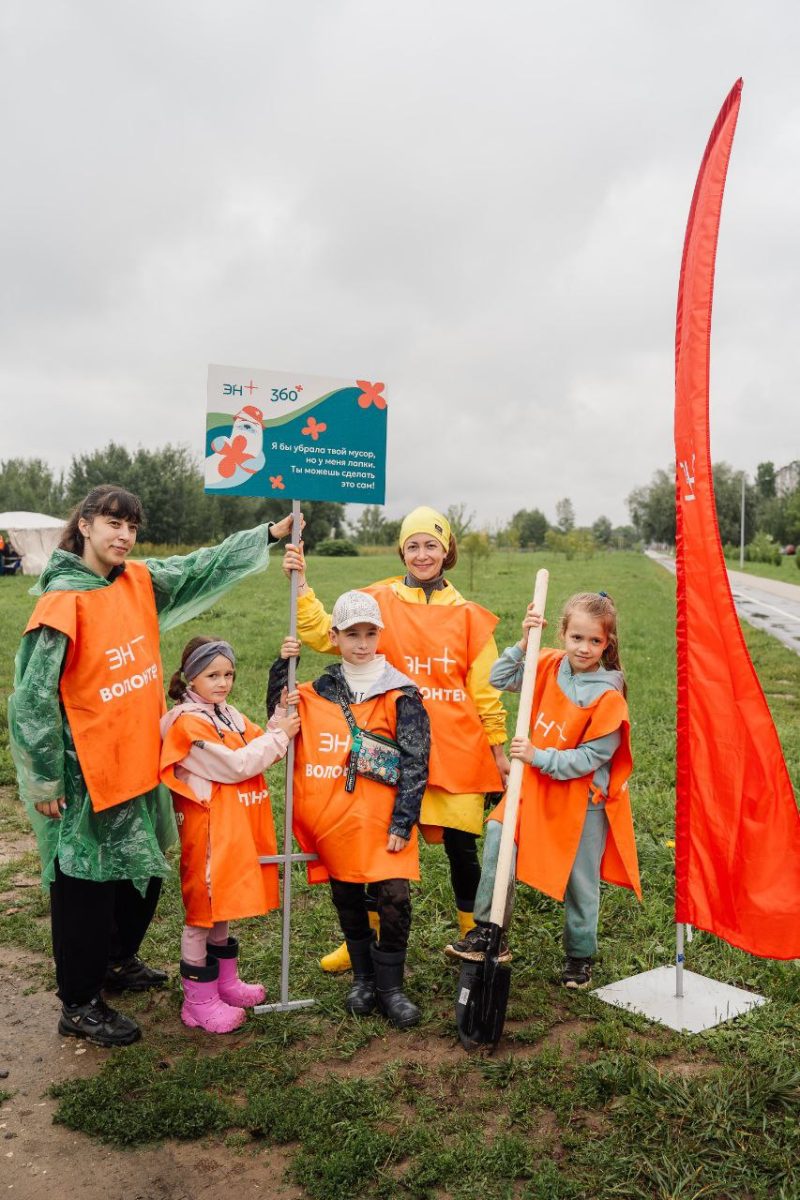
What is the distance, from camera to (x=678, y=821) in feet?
13.5

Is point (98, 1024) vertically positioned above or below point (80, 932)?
below

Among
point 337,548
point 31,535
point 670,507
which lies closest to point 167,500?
point 337,548

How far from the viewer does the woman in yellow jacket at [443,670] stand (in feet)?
14.6

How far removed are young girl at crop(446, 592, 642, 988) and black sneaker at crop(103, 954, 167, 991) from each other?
149 cm

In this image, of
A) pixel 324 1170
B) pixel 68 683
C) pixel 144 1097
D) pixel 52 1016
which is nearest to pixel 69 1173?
pixel 144 1097

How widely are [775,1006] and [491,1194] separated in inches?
71.2

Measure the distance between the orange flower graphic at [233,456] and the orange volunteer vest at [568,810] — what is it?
6.05ft

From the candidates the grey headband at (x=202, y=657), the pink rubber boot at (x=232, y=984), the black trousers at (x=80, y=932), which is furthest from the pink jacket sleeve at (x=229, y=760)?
the pink rubber boot at (x=232, y=984)

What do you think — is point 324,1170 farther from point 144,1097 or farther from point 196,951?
point 196,951

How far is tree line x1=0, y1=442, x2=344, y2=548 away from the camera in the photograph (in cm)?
5975

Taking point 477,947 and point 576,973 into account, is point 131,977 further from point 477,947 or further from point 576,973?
point 576,973

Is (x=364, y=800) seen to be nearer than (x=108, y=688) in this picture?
No

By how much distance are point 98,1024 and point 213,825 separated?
0.94 m

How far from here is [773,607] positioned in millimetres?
26812
